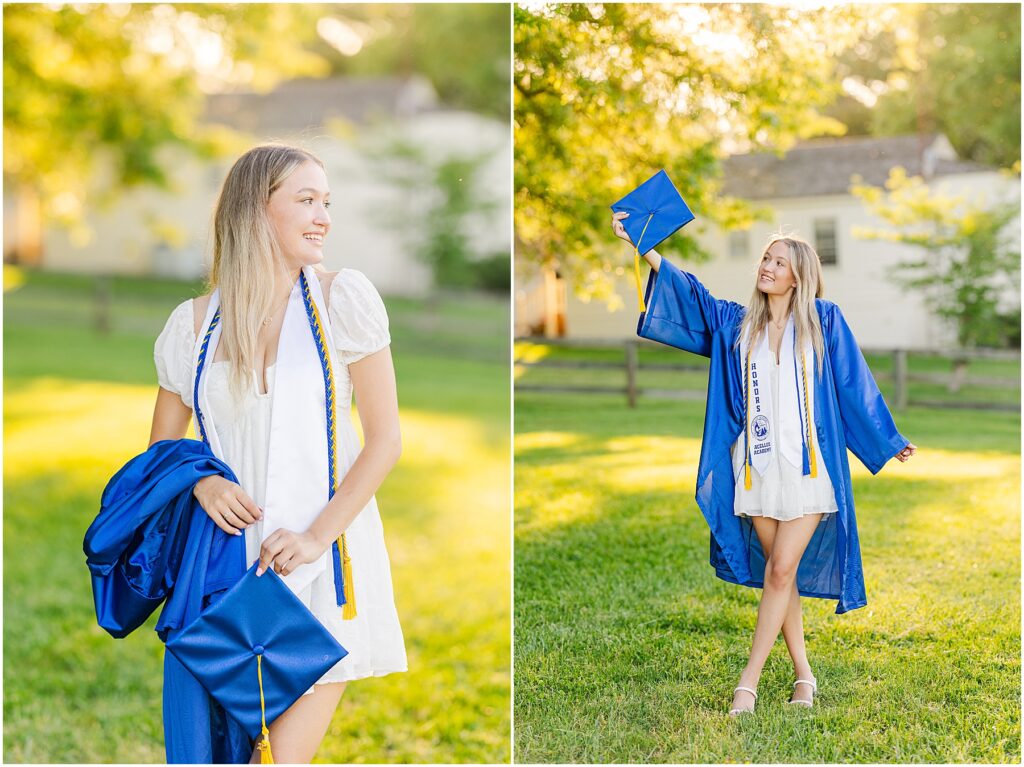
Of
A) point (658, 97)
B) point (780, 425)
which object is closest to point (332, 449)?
point (780, 425)

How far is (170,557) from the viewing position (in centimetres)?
240

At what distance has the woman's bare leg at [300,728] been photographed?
7.86 feet

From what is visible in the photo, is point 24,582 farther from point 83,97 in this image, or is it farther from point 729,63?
point 83,97

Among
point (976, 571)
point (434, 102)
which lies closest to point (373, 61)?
point (434, 102)

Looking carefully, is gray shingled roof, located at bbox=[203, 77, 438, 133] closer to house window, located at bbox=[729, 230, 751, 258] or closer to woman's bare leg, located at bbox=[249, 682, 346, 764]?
house window, located at bbox=[729, 230, 751, 258]

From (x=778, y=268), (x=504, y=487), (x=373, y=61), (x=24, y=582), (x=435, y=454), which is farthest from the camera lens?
(x=373, y=61)

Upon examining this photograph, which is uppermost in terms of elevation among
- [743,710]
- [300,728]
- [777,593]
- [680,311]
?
[680,311]

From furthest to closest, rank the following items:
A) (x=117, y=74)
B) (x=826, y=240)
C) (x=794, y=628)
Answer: (x=117, y=74) → (x=826, y=240) → (x=794, y=628)

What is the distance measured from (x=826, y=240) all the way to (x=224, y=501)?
2.40 m

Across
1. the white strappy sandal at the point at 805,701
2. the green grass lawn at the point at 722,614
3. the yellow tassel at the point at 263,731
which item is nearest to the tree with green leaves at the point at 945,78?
the green grass lawn at the point at 722,614

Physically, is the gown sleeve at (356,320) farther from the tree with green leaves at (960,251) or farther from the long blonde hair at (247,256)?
the tree with green leaves at (960,251)

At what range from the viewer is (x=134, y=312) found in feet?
49.1

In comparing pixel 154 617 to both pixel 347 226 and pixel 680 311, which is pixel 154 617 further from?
pixel 347 226

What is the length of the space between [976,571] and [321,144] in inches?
102
